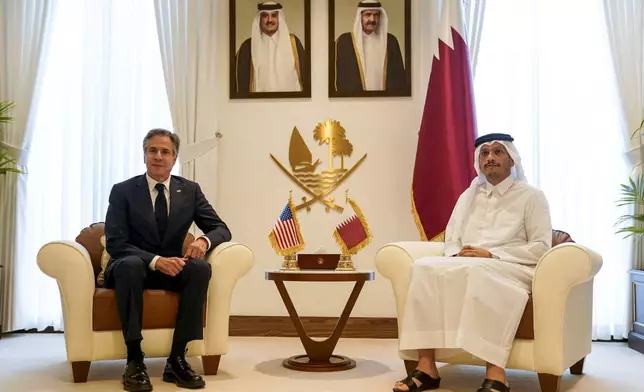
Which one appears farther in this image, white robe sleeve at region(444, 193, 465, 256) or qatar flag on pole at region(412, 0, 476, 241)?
qatar flag on pole at region(412, 0, 476, 241)

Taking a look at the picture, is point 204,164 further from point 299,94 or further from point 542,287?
point 542,287

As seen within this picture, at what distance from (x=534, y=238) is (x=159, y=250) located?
203 cm

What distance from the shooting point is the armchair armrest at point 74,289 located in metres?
3.45

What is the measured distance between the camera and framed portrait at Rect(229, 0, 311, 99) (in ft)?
18.0

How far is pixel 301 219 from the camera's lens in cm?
541

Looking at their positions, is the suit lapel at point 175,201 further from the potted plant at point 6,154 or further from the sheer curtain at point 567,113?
the sheer curtain at point 567,113

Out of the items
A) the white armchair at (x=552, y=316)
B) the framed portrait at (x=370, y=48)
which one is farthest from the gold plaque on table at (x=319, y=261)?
the framed portrait at (x=370, y=48)

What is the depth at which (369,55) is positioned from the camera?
5445mm

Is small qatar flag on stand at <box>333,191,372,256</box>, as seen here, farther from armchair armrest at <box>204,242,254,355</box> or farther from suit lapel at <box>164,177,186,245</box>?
suit lapel at <box>164,177,186,245</box>

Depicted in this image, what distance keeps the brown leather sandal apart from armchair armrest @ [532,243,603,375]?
512mm

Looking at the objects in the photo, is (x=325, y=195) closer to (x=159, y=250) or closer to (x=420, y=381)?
(x=159, y=250)

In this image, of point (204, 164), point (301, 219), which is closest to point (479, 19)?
point (301, 219)

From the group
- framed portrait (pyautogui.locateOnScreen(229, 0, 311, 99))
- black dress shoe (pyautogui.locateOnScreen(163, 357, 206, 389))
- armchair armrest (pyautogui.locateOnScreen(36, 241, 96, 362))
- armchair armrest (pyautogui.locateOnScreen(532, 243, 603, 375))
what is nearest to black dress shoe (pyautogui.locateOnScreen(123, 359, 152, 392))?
black dress shoe (pyautogui.locateOnScreen(163, 357, 206, 389))

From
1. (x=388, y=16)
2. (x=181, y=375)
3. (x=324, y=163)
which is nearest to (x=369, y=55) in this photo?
(x=388, y=16)
